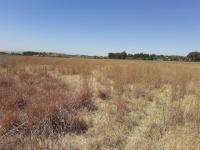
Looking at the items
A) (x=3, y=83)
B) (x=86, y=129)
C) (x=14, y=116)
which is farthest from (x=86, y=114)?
(x=3, y=83)

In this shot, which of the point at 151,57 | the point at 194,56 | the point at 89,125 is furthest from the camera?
the point at 151,57

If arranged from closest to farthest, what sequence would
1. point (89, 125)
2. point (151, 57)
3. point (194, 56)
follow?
point (89, 125) → point (194, 56) → point (151, 57)

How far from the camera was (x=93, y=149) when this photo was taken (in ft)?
10.9

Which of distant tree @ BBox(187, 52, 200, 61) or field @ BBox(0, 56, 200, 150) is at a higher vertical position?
distant tree @ BBox(187, 52, 200, 61)

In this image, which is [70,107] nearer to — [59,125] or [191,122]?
[59,125]

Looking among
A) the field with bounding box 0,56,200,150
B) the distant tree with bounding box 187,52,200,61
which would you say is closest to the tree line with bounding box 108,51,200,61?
the distant tree with bounding box 187,52,200,61

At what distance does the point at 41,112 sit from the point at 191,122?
8.44ft

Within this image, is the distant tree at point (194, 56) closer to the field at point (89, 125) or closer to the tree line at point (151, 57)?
the tree line at point (151, 57)

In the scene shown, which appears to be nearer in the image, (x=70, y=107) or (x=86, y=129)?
(x=86, y=129)

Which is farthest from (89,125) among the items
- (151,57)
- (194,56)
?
(151,57)

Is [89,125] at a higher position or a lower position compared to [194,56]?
lower

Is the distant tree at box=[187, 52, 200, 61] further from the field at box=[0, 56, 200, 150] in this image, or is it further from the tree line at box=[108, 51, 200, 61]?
the field at box=[0, 56, 200, 150]

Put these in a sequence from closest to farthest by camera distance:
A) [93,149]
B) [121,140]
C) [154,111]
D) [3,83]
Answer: [93,149] → [121,140] → [154,111] → [3,83]

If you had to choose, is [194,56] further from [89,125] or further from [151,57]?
[89,125]
